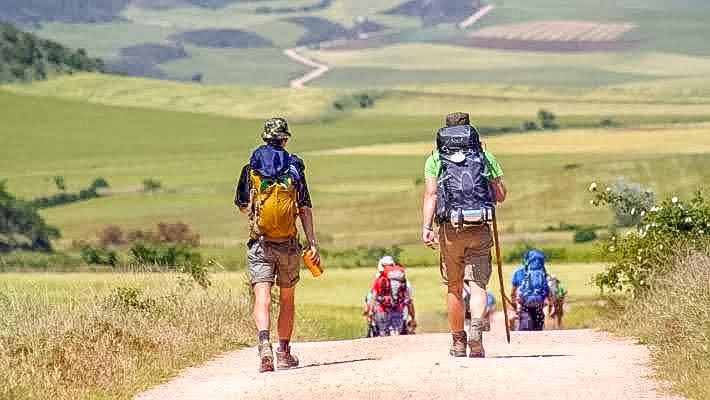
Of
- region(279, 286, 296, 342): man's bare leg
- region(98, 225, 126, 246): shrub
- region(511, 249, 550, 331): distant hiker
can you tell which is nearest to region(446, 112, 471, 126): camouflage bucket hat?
region(279, 286, 296, 342): man's bare leg

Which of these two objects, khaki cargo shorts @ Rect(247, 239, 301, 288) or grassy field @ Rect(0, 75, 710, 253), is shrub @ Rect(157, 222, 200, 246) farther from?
khaki cargo shorts @ Rect(247, 239, 301, 288)

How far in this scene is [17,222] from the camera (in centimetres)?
7700

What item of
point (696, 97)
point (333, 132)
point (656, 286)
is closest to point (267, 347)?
point (656, 286)

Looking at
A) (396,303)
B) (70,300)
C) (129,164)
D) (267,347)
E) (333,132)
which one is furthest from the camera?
(333,132)

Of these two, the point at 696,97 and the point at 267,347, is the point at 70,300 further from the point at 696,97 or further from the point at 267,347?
the point at 696,97

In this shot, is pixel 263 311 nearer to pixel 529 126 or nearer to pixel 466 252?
pixel 466 252

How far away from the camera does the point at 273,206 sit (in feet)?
41.1

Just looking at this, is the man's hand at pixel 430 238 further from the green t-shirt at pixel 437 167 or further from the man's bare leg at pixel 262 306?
the man's bare leg at pixel 262 306

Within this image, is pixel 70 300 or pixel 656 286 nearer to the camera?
pixel 70 300

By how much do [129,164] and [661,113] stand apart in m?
53.7

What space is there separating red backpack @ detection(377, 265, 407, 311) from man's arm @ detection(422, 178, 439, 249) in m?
5.51

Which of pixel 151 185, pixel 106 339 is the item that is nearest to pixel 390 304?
pixel 106 339

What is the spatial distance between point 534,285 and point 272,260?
5.96 meters

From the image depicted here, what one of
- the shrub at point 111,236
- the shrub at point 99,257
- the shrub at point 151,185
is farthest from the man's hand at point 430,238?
the shrub at point 151,185
